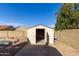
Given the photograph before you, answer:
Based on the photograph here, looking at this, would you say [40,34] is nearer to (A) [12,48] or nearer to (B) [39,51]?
(B) [39,51]

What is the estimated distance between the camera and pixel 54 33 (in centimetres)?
765

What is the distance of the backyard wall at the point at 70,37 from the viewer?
7.78 meters

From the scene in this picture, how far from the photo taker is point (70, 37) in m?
8.20

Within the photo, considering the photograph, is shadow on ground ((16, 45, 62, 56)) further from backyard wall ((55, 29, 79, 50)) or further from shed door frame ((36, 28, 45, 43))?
backyard wall ((55, 29, 79, 50))

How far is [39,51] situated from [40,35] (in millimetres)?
1171

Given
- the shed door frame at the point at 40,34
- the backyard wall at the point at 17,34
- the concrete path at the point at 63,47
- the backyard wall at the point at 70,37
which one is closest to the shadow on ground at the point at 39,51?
the concrete path at the point at 63,47

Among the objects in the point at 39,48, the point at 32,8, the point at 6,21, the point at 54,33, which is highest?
the point at 32,8

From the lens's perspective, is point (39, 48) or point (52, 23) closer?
point (52, 23)

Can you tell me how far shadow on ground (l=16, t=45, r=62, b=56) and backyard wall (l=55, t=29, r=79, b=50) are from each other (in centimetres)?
60

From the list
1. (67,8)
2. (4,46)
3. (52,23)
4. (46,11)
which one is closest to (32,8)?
(46,11)

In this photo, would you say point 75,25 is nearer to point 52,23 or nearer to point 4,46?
point 52,23

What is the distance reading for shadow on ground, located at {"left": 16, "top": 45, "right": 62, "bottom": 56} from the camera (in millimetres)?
7193

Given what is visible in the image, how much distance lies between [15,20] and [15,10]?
0.39 metres

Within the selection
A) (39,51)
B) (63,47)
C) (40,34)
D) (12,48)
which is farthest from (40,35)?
(12,48)
